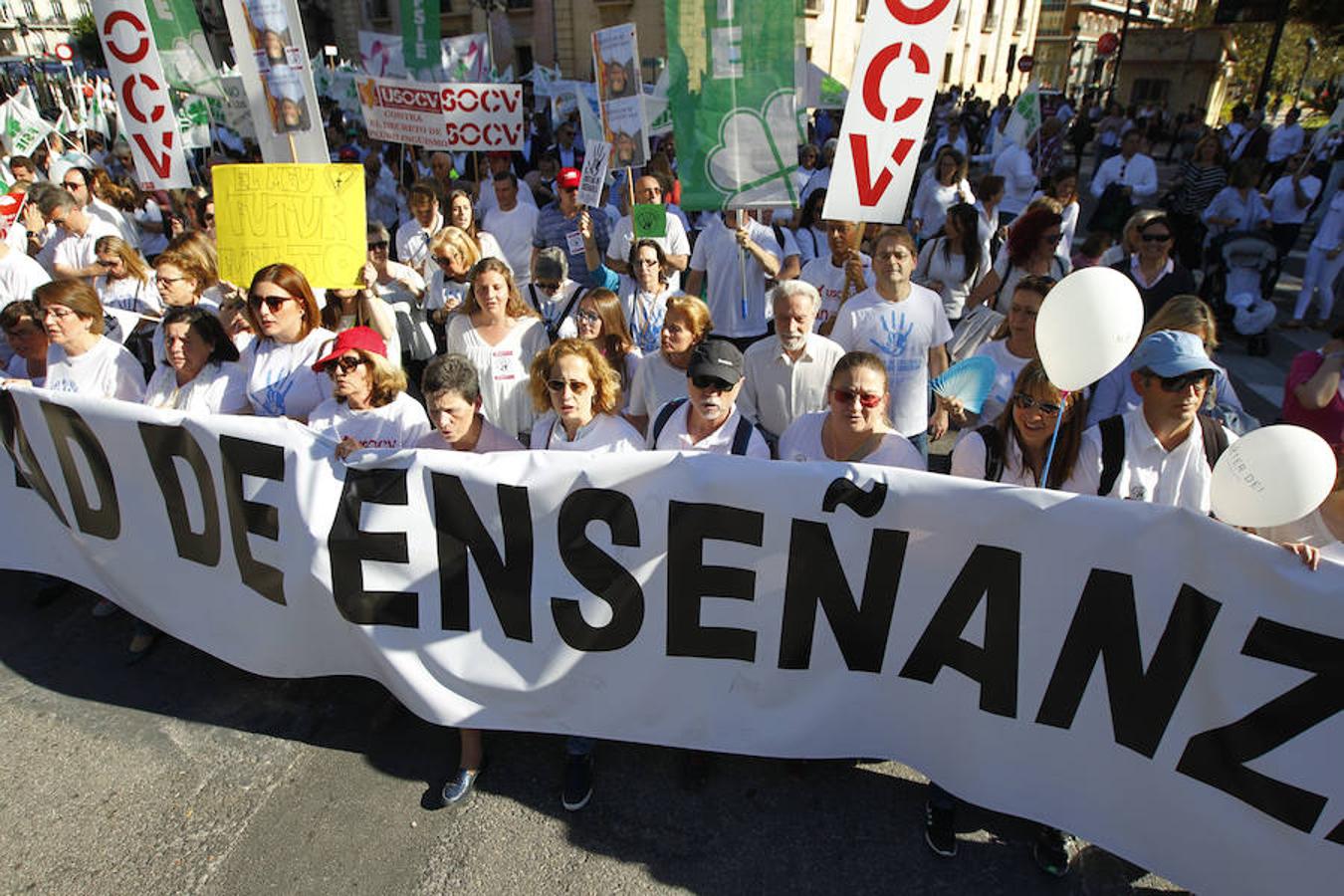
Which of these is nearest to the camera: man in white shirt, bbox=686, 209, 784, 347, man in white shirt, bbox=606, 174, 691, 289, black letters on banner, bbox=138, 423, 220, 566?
black letters on banner, bbox=138, 423, 220, 566

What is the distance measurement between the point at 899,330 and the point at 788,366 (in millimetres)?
704

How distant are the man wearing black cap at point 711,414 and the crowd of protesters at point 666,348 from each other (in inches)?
0.4

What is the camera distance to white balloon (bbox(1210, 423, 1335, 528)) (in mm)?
2014

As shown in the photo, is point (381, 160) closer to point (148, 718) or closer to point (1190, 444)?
point (148, 718)

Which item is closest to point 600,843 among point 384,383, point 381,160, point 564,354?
point 564,354

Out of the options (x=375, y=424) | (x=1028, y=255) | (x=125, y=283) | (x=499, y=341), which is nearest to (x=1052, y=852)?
(x=375, y=424)

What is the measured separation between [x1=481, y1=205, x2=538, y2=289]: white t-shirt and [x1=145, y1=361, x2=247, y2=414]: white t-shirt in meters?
3.25

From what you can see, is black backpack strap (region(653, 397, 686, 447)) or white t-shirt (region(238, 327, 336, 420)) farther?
white t-shirt (region(238, 327, 336, 420))

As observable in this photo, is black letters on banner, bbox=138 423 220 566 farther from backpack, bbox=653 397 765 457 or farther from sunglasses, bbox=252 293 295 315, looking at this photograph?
backpack, bbox=653 397 765 457

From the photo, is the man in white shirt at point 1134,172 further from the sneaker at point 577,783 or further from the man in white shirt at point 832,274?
the sneaker at point 577,783

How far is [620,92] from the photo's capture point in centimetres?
570

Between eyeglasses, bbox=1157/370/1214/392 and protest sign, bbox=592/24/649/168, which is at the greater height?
protest sign, bbox=592/24/649/168

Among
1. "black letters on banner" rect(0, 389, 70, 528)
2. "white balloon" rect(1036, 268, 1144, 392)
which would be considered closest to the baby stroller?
"white balloon" rect(1036, 268, 1144, 392)

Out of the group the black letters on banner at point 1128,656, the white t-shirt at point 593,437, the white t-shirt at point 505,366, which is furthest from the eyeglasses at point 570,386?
the black letters on banner at point 1128,656
